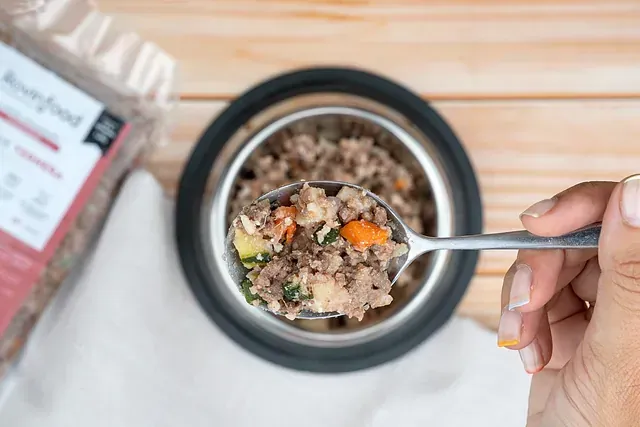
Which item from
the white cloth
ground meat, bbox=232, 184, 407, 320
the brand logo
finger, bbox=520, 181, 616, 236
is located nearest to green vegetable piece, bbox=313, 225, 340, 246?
ground meat, bbox=232, 184, 407, 320

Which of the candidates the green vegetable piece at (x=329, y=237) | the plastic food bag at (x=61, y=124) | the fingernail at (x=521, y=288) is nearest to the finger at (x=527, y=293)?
the fingernail at (x=521, y=288)

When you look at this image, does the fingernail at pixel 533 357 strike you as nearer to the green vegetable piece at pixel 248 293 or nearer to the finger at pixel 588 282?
the finger at pixel 588 282

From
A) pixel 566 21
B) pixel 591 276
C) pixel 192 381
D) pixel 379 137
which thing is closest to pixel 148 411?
pixel 192 381

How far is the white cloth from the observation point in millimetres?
827

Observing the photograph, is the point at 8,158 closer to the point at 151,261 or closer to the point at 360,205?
the point at 151,261

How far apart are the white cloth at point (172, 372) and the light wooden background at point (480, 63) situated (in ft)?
0.31

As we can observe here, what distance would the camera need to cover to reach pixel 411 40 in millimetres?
846

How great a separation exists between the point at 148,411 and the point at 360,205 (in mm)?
450

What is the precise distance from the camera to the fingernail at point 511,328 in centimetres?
68

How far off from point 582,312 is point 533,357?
120mm

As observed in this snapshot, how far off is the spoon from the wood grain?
0.23m

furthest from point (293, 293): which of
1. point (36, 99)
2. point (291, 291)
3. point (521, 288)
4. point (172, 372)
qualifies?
point (36, 99)

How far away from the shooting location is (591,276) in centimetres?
75

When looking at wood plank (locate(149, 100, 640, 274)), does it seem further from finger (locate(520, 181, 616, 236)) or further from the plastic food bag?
finger (locate(520, 181, 616, 236))
